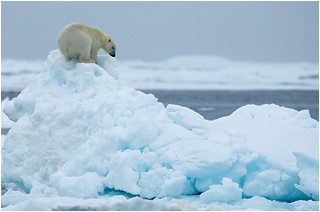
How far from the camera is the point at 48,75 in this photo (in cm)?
517

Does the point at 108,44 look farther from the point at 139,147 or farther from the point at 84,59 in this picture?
the point at 139,147

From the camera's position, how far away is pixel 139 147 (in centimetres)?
430

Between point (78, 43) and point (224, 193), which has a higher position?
point (78, 43)

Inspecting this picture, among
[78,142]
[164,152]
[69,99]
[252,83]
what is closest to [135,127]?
[164,152]

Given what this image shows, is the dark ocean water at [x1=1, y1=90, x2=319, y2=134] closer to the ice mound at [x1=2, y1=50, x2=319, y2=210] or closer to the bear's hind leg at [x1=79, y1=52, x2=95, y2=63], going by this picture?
the bear's hind leg at [x1=79, y1=52, x2=95, y2=63]

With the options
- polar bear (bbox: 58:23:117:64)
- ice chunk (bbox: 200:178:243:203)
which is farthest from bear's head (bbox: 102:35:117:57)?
ice chunk (bbox: 200:178:243:203)

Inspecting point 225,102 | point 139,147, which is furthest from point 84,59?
point 225,102

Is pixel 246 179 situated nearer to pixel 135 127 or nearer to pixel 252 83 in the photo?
pixel 135 127

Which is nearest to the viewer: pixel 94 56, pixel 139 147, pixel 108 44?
pixel 139 147

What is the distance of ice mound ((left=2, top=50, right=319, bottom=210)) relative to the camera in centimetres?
406

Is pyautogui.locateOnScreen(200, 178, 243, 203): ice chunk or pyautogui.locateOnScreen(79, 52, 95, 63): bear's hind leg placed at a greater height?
pyautogui.locateOnScreen(79, 52, 95, 63): bear's hind leg

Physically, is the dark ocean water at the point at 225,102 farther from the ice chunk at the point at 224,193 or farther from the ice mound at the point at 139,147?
the ice chunk at the point at 224,193

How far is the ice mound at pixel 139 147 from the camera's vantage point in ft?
13.3

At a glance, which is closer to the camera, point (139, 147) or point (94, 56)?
point (139, 147)
